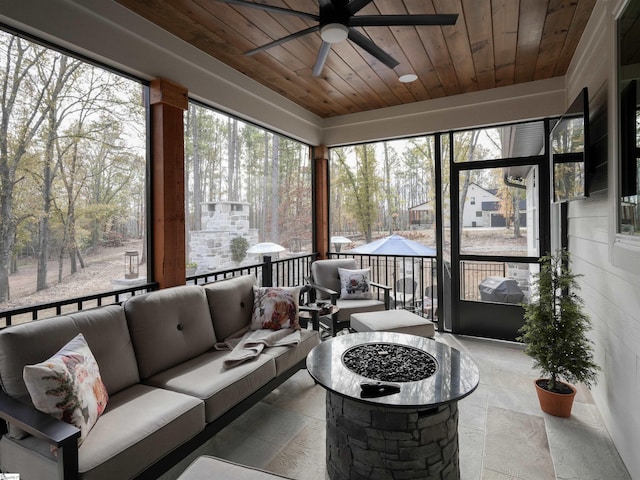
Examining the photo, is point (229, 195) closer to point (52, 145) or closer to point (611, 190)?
point (52, 145)

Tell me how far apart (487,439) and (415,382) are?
0.91 metres

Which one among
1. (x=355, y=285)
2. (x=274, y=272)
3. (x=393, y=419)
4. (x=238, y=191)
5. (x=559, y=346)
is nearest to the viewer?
(x=393, y=419)

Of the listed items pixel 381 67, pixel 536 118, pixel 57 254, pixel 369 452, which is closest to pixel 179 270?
pixel 57 254

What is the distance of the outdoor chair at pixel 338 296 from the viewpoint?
148 inches

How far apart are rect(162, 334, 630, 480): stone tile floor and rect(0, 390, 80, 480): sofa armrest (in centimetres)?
77

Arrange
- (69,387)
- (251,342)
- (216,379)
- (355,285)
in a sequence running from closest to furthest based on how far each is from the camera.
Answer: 1. (69,387)
2. (216,379)
3. (251,342)
4. (355,285)

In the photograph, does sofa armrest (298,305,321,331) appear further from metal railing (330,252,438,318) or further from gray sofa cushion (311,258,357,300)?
metal railing (330,252,438,318)

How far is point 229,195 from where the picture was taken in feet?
11.8

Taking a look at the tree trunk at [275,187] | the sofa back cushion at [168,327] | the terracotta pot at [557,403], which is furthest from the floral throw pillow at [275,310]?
the terracotta pot at [557,403]

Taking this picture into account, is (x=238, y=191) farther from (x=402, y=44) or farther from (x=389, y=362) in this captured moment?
(x=389, y=362)

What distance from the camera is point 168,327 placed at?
230cm

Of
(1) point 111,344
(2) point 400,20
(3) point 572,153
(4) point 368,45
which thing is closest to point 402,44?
(4) point 368,45

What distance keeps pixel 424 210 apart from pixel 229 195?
2.46 m

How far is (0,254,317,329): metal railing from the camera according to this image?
2.06 meters
